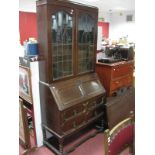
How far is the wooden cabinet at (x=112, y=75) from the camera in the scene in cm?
303

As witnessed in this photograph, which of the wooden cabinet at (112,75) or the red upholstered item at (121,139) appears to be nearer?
the red upholstered item at (121,139)

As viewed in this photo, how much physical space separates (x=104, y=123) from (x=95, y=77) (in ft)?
2.45

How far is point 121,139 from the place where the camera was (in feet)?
4.62

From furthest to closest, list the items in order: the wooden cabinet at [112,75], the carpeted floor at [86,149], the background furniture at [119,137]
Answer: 1. the wooden cabinet at [112,75]
2. the carpeted floor at [86,149]
3. the background furniture at [119,137]

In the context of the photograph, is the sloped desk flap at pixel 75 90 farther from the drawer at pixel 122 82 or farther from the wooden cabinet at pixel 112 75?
the drawer at pixel 122 82

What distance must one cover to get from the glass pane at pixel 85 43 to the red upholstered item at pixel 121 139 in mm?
1331

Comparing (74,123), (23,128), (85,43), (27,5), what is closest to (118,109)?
(74,123)

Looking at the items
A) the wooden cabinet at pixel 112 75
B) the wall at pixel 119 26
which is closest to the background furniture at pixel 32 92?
the wooden cabinet at pixel 112 75

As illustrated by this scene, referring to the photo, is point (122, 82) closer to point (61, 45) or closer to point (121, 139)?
point (61, 45)

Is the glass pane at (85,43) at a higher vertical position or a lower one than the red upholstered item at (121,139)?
higher

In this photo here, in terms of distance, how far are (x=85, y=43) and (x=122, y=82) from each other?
1110mm

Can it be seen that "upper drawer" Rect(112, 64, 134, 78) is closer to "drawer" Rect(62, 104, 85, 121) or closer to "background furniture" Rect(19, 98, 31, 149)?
"drawer" Rect(62, 104, 85, 121)
